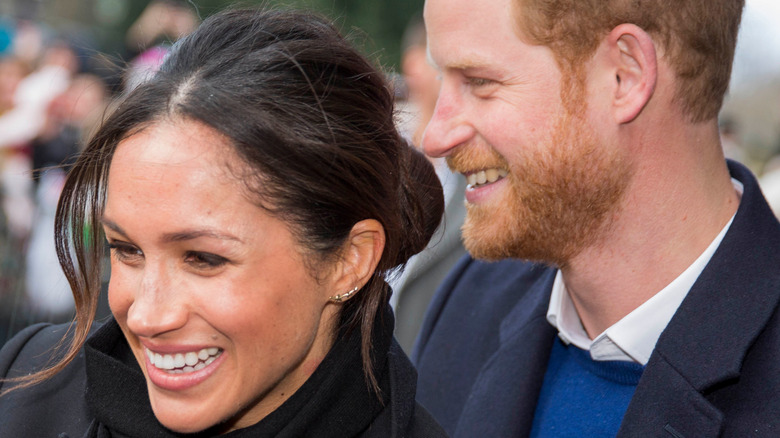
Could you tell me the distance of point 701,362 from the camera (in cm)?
234

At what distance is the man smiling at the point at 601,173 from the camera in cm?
257

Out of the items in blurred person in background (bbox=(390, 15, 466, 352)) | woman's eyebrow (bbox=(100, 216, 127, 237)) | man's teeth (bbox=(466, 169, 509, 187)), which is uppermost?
woman's eyebrow (bbox=(100, 216, 127, 237))

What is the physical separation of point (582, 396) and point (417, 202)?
2.69ft

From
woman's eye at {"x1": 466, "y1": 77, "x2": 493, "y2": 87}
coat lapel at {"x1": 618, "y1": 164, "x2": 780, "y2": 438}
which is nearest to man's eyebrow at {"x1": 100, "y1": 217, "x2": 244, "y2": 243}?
Result: woman's eye at {"x1": 466, "y1": 77, "x2": 493, "y2": 87}

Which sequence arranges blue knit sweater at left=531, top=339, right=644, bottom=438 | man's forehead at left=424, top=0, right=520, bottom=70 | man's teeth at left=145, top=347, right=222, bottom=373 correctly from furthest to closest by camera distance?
1. man's forehead at left=424, top=0, right=520, bottom=70
2. blue knit sweater at left=531, top=339, right=644, bottom=438
3. man's teeth at left=145, top=347, right=222, bottom=373

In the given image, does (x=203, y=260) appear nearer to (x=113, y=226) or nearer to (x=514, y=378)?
(x=113, y=226)

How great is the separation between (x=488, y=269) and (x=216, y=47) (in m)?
1.58

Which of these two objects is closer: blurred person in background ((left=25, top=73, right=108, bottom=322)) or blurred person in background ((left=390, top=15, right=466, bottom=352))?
blurred person in background ((left=25, top=73, right=108, bottom=322))

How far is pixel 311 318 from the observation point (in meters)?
2.21

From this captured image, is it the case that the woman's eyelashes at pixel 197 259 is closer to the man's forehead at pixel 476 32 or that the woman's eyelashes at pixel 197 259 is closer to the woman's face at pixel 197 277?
the woman's face at pixel 197 277

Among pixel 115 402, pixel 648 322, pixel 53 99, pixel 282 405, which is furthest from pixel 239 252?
pixel 53 99

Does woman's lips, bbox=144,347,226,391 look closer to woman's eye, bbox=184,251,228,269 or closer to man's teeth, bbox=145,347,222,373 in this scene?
man's teeth, bbox=145,347,222,373

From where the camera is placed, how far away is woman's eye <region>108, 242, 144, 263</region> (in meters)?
2.10

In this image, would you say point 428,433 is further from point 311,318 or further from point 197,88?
point 197,88
